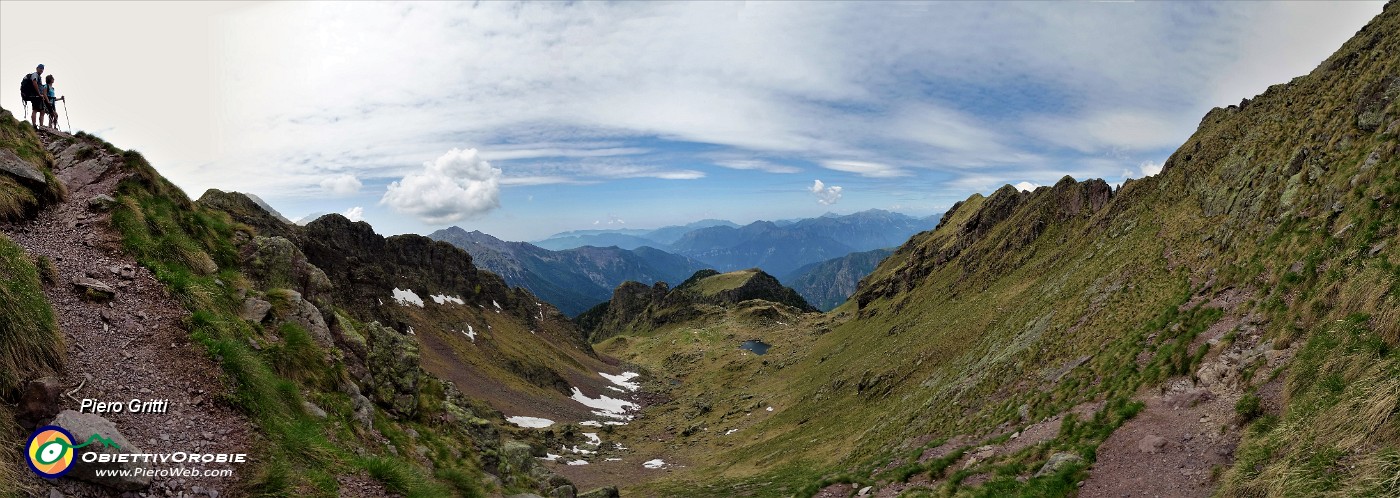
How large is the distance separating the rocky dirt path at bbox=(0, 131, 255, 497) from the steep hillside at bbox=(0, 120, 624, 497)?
0.04m

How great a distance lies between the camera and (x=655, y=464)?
194ft

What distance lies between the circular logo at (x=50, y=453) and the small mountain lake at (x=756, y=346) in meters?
155

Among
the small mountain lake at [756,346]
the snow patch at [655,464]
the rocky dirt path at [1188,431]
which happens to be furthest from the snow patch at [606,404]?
the rocky dirt path at [1188,431]

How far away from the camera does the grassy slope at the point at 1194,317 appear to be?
38.5 ft

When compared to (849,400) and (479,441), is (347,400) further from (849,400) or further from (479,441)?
(849,400)

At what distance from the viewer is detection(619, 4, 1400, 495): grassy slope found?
1173 cm

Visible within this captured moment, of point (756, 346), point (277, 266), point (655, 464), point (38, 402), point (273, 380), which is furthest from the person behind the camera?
point (756, 346)

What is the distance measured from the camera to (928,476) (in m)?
23.0

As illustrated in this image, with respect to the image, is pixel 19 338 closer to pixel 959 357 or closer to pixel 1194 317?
pixel 1194 317

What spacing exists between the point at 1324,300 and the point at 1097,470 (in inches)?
311

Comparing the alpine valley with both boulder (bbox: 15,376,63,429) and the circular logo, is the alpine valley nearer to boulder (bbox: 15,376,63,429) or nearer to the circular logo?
boulder (bbox: 15,376,63,429)

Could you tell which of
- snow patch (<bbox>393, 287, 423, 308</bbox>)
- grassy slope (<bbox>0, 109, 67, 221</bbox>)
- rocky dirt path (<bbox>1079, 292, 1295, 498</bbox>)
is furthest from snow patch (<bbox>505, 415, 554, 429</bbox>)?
rocky dirt path (<bbox>1079, 292, 1295, 498</bbox>)

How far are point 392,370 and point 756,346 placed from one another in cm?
14979

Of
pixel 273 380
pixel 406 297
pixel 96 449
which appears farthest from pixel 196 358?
pixel 406 297
